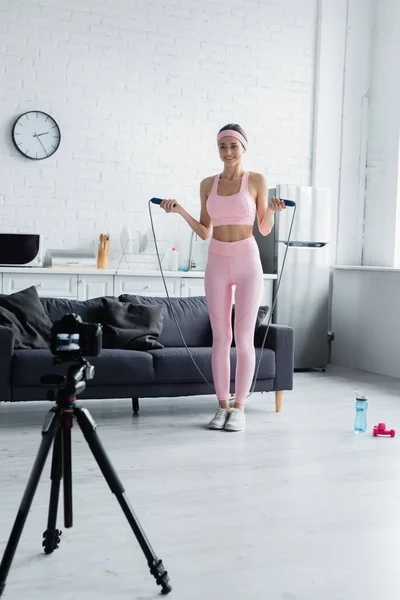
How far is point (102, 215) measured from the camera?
6.17 metres

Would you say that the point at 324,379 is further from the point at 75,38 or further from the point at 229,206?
the point at 75,38

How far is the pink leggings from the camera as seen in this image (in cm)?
390

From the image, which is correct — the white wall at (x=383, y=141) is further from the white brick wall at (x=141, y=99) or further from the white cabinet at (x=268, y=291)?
the white cabinet at (x=268, y=291)

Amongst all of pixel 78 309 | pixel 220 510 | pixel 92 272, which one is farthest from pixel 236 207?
pixel 92 272

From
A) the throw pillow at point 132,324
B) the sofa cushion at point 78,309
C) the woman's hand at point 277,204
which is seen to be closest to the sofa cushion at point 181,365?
the throw pillow at point 132,324

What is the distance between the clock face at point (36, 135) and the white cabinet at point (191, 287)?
4.97ft

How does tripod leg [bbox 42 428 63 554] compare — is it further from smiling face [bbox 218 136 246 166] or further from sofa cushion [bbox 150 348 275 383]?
smiling face [bbox 218 136 246 166]

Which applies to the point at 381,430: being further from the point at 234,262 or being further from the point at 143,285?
the point at 143,285

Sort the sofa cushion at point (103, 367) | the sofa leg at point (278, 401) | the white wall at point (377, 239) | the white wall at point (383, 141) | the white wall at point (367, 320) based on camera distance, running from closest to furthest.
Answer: the sofa cushion at point (103, 367) < the sofa leg at point (278, 401) < the white wall at point (367, 320) < the white wall at point (377, 239) < the white wall at point (383, 141)

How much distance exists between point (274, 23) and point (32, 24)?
2.17 metres

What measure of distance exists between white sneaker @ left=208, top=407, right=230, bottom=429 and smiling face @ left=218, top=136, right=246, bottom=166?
4.38ft

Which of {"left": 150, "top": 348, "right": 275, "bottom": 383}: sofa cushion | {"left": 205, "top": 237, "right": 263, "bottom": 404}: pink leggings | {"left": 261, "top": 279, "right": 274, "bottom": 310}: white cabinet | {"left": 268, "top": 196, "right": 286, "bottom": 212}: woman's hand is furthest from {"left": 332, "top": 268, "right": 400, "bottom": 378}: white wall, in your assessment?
{"left": 268, "top": 196, "right": 286, "bottom": 212}: woman's hand

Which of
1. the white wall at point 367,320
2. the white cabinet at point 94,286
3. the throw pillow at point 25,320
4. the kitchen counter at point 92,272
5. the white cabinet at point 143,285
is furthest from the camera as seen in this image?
the white wall at point 367,320

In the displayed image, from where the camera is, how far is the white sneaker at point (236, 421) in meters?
3.92
